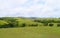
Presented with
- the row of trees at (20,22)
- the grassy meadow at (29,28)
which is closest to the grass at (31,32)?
the grassy meadow at (29,28)

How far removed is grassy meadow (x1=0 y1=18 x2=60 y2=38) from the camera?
13.6 m

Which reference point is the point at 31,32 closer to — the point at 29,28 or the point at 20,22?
the point at 29,28

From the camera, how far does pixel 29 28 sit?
14.8 metres

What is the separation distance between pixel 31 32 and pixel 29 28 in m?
0.71

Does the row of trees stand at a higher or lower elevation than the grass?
higher

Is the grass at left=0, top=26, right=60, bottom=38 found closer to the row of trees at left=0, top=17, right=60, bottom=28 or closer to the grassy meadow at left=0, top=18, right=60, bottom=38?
the grassy meadow at left=0, top=18, right=60, bottom=38

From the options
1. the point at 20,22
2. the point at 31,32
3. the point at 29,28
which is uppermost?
the point at 20,22

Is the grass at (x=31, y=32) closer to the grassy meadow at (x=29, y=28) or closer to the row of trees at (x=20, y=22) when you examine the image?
the grassy meadow at (x=29, y=28)

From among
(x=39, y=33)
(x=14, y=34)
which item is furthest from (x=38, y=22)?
(x=14, y=34)

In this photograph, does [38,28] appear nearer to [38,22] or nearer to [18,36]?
[38,22]

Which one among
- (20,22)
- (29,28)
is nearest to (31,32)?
(29,28)

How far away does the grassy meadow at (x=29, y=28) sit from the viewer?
13.6 meters

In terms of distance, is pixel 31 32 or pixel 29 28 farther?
pixel 29 28

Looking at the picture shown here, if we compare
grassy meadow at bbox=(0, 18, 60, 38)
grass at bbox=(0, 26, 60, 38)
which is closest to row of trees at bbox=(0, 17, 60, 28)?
grassy meadow at bbox=(0, 18, 60, 38)
